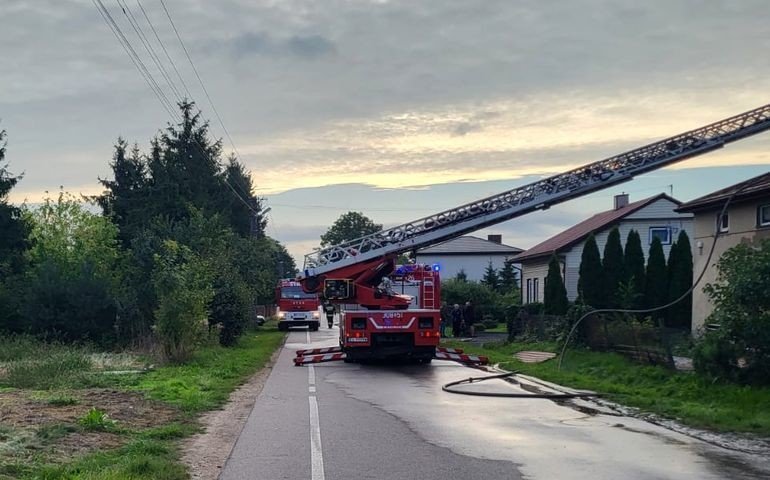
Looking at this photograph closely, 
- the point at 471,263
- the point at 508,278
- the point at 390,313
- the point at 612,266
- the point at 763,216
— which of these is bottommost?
the point at 390,313

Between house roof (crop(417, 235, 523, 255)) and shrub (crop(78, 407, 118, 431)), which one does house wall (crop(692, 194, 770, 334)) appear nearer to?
shrub (crop(78, 407, 118, 431))

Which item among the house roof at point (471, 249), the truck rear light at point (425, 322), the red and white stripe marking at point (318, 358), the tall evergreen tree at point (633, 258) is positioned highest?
the house roof at point (471, 249)

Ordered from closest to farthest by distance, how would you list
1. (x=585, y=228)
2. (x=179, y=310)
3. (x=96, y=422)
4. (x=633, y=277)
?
(x=96, y=422)
(x=179, y=310)
(x=633, y=277)
(x=585, y=228)

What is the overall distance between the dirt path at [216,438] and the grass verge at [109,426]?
0.16 metres

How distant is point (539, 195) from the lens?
950 inches

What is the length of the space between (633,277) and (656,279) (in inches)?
67.2

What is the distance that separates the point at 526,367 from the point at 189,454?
13759mm

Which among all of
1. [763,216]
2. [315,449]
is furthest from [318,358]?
[315,449]

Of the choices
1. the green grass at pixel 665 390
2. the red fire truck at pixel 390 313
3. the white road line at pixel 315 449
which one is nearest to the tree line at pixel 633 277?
the red fire truck at pixel 390 313

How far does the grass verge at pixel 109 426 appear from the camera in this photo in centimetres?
830

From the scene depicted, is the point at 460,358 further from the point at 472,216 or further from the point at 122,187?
the point at 122,187

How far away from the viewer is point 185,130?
214 feet

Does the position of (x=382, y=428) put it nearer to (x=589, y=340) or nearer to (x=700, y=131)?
(x=589, y=340)

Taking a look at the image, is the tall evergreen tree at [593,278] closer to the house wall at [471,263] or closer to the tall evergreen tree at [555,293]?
the tall evergreen tree at [555,293]
